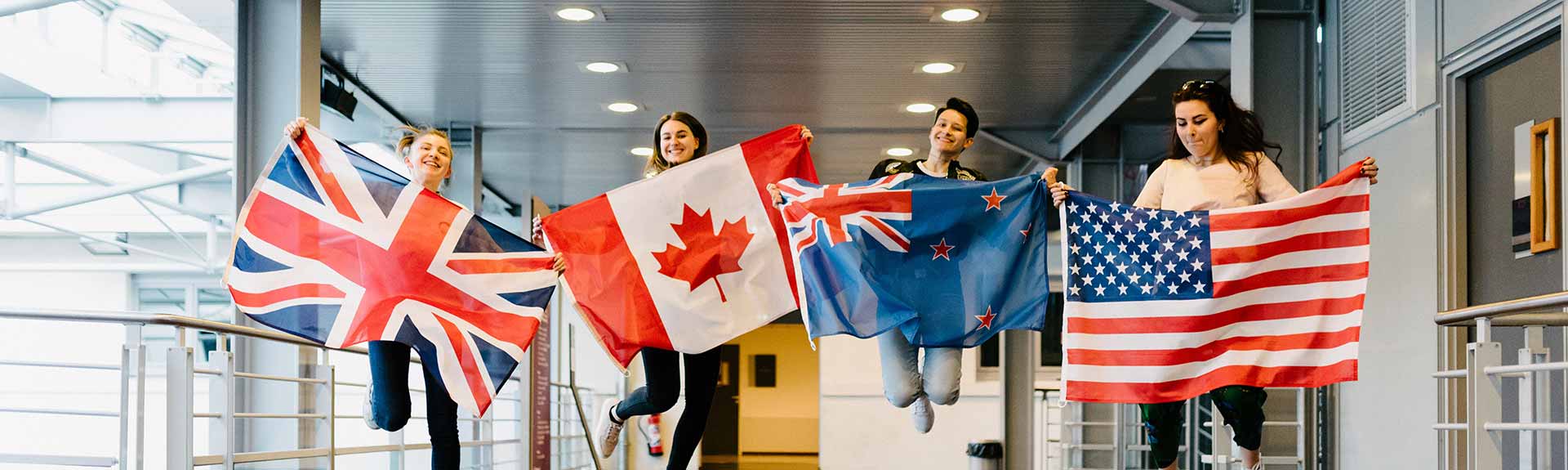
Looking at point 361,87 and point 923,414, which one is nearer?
point 923,414

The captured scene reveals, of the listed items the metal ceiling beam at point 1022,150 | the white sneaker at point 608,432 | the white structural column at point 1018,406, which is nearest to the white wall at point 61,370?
the metal ceiling beam at point 1022,150

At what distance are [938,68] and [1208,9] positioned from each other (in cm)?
246

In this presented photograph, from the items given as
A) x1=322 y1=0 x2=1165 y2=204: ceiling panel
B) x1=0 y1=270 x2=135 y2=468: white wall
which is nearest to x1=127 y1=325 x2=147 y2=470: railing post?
x1=322 y1=0 x2=1165 y2=204: ceiling panel

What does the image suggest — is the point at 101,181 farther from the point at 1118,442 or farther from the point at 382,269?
the point at 1118,442

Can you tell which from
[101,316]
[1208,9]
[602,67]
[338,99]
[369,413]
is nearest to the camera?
[101,316]

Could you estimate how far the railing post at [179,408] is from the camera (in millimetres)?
3836

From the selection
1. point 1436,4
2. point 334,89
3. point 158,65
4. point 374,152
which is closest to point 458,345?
point 158,65

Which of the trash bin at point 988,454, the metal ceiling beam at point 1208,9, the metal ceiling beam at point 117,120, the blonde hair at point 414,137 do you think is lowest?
the trash bin at point 988,454

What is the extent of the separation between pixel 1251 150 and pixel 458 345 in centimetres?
250

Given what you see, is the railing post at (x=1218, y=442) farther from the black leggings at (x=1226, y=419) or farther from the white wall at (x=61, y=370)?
the white wall at (x=61, y=370)

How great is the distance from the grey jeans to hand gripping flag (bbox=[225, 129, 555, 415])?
3.82ft

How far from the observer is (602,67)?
8.73 m

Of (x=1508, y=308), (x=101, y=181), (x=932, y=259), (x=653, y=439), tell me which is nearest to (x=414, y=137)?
(x=932, y=259)

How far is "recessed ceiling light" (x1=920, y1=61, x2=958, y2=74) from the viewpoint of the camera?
8.62 m
